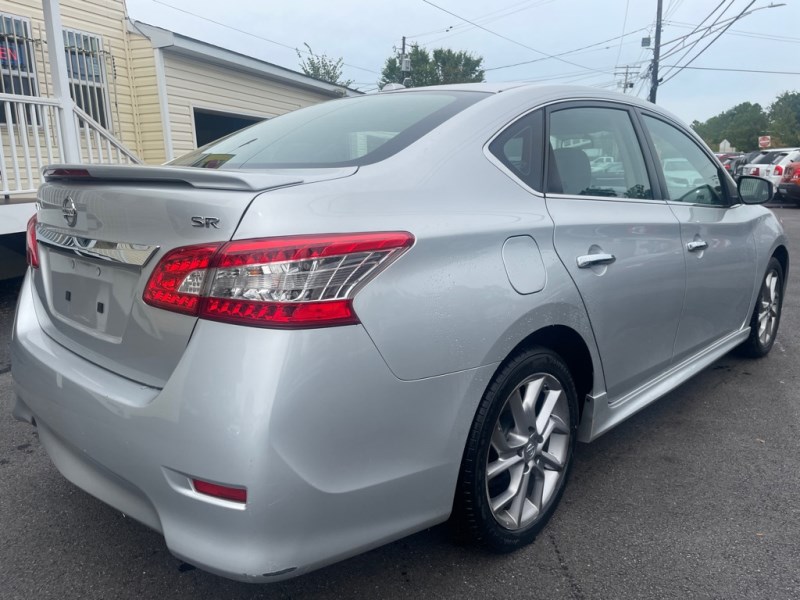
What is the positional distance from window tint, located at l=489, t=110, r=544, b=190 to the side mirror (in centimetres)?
211

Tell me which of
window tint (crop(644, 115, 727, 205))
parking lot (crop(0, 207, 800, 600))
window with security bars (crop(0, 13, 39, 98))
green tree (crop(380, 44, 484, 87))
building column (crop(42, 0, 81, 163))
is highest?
green tree (crop(380, 44, 484, 87))

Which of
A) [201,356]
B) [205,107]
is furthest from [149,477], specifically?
[205,107]

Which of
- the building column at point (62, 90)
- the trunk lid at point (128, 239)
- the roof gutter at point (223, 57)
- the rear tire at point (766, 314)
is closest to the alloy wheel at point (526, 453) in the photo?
the trunk lid at point (128, 239)

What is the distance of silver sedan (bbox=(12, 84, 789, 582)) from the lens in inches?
63.2

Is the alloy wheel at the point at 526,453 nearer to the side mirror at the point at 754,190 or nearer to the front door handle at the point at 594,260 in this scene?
the front door handle at the point at 594,260

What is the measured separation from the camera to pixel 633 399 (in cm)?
291

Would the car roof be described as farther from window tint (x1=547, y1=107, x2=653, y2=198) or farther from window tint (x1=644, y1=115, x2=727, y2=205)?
window tint (x1=644, y1=115, x2=727, y2=205)

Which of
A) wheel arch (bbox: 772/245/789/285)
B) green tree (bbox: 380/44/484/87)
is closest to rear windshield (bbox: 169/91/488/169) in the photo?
wheel arch (bbox: 772/245/789/285)

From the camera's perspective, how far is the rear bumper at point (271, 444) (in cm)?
157

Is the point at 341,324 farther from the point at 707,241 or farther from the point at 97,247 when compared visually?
the point at 707,241

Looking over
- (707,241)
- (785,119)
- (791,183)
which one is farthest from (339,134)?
(785,119)

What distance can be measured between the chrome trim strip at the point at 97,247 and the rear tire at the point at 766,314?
381cm

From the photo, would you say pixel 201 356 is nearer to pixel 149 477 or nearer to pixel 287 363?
pixel 287 363

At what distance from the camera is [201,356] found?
1.62m
